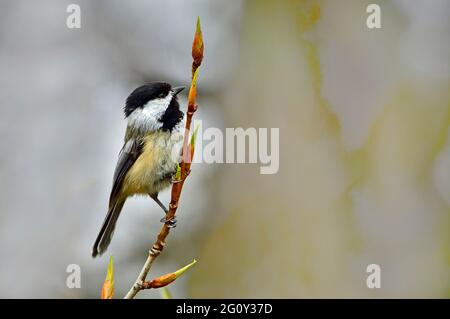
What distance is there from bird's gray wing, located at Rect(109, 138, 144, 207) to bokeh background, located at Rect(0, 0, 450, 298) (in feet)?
4.53

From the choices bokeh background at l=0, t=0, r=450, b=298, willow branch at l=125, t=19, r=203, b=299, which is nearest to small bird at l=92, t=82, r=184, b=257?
willow branch at l=125, t=19, r=203, b=299

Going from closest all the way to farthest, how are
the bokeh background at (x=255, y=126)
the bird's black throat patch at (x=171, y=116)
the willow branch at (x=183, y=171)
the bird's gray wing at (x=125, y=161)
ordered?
1. the willow branch at (x=183, y=171)
2. the bird's black throat patch at (x=171, y=116)
3. the bird's gray wing at (x=125, y=161)
4. the bokeh background at (x=255, y=126)

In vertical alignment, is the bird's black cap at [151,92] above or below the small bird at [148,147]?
above

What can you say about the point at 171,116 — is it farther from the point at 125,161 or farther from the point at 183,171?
the point at 183,171

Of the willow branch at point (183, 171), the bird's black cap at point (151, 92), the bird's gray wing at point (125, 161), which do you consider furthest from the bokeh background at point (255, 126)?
the willow branch at point (183, 171)

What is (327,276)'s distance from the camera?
5.18m

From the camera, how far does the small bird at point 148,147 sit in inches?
→ 136

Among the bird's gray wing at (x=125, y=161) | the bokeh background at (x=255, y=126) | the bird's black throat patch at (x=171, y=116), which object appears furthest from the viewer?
the bokeh background at (x=255, y=126)

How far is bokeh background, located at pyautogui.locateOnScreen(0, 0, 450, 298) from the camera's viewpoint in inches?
204

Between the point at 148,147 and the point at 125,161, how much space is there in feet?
0.93

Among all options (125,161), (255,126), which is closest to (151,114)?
(125,161)

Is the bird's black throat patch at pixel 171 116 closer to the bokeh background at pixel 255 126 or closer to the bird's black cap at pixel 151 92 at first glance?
the bird's black cap at pixel 151 92

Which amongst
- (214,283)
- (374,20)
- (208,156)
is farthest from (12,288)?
(374,20)

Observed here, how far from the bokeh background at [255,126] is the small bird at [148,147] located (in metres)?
1.49
